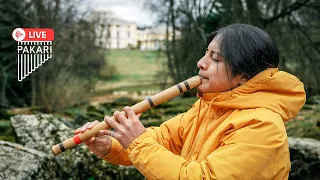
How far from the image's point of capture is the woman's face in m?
1.85

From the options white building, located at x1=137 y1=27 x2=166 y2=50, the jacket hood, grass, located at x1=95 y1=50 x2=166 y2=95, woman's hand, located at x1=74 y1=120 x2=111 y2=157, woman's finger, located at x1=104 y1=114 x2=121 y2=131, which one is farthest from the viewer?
grass, located at x1=95 y1=50 x2=166 y2=95

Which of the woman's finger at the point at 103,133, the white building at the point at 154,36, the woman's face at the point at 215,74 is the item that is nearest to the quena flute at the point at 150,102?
the woman's finger at the point at 103,133

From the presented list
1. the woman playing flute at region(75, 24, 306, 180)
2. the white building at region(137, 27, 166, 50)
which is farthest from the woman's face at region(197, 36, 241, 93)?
the white building at region(137, 27, 166, 50)

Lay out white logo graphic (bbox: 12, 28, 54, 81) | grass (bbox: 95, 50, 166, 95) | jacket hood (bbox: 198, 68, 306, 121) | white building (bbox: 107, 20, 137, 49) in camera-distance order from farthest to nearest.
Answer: grass (bbox: 95, 50, 166, 95) → white building (bbox: 107, 20, 137, 49) → white logo graphic (bbox: 12, 28, 54, 81) → jacket hood (bbox: 198, 68, 306, 121)

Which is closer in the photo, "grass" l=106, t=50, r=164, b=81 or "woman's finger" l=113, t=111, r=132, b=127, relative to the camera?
"woman's finger" l=113, t=111, r=132, b=127

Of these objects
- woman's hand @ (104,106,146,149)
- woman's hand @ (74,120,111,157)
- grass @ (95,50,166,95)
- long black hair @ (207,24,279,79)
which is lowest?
grass @ (95,50,166,95)

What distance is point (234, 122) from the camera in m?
1.71

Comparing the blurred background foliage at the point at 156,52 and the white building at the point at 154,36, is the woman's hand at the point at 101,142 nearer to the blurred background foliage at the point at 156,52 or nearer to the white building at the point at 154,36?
the blurred background foliage at the point at 156,52

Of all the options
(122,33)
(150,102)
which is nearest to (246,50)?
(150,102)

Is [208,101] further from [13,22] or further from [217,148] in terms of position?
[13,22]

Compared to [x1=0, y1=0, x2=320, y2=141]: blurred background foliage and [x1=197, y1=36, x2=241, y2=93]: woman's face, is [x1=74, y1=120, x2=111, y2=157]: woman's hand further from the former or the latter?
[x1=0, y1=0, x2=320, y2=141]: blurred background foliage

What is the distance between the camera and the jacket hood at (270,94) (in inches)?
69.3

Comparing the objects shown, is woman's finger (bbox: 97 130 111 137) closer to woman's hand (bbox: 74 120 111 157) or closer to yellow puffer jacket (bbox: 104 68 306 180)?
woman's hand (bbox: 74 120 111 157)

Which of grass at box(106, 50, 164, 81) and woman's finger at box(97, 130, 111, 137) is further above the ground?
woman's finger at box(97, 130, 111, 137)
